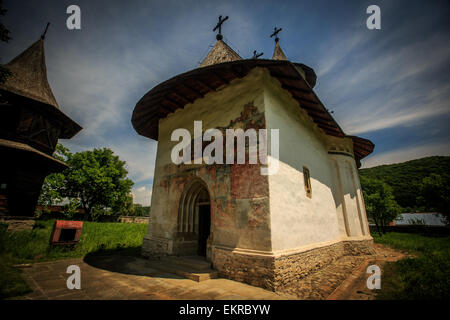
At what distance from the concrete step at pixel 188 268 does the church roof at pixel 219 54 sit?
7.59 metres

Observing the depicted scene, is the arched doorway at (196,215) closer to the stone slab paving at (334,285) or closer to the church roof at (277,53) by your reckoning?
the stone slab paving at (334,285)

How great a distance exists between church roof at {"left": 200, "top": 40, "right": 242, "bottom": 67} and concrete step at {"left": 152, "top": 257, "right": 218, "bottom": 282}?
299 inches

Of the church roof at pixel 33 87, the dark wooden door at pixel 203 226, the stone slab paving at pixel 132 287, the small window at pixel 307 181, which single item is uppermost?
the church roof at pixel 33 87

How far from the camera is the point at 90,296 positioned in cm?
338

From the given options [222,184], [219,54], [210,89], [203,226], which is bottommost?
[203,226]

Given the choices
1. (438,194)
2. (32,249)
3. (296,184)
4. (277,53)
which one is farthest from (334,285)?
(438,194)

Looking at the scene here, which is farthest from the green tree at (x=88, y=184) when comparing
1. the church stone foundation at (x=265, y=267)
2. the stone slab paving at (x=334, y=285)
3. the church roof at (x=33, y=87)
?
the stone slab paving at (x=334, y=285)

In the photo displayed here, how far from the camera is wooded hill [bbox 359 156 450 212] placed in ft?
109

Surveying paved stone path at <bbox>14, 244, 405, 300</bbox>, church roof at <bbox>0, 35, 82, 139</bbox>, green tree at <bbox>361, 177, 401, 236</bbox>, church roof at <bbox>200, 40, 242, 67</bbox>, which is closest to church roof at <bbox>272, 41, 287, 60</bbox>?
church roof at <bbox>200, 40, 242, 67</bbox>

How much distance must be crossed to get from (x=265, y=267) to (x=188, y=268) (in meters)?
2.31

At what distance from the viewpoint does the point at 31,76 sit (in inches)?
412

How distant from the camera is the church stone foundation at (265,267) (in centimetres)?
400

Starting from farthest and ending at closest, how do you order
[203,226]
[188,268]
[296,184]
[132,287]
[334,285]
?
1. [203,226]
2. [296,184]
3. [188,268]
4. [334,285]
5. [132,287]

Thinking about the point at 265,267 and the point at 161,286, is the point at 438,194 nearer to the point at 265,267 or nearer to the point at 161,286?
the point at 265,267
